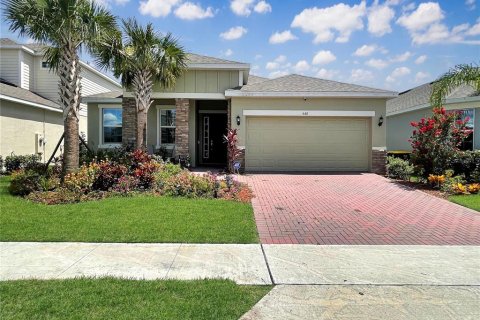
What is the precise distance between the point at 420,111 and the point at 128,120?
50.3 feet

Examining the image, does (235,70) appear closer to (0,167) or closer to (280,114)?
(280,114)

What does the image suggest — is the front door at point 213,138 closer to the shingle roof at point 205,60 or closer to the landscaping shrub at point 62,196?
the shingle roof at point 205,60

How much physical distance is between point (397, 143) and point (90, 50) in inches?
723

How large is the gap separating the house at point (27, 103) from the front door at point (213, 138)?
812cm

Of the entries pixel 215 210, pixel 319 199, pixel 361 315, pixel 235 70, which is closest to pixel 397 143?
pixel 235 70

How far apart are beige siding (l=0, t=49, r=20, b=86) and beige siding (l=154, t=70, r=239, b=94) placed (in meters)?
10.7

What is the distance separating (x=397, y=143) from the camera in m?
22.3

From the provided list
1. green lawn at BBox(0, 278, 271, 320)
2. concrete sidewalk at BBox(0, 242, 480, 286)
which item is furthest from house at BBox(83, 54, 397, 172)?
green lawn at BBox(0, 278, 271, 320)

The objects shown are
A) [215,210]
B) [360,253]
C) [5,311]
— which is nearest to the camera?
[5,311]

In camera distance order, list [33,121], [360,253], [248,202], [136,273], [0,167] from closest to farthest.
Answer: [136,273] → [360,253] → [248,202] → [0,167] → [33,121]

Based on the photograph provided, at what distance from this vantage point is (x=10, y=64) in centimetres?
1998

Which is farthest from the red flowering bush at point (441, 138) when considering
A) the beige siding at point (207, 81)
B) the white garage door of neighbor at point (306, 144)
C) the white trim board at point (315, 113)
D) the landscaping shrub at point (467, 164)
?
the beige siding at point (207, 81)

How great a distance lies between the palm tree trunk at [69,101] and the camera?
10.2m

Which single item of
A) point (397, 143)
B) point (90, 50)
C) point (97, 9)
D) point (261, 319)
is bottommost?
point (261, 319)
